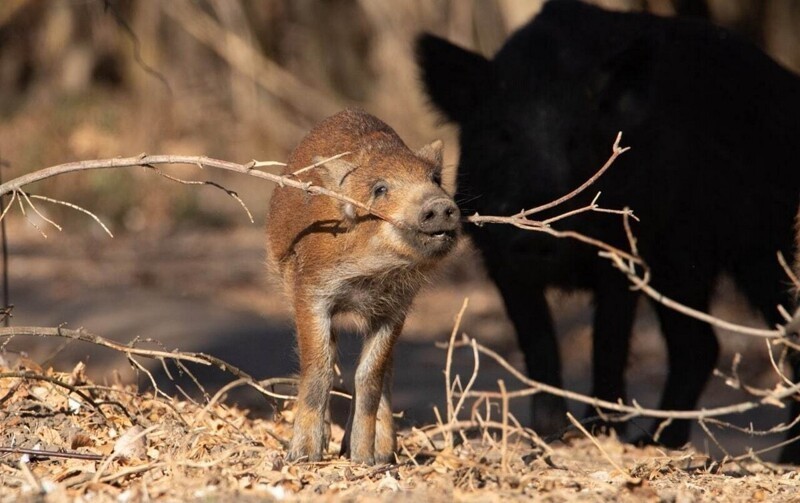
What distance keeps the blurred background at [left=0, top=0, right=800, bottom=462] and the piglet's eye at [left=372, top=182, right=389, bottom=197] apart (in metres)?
2.73

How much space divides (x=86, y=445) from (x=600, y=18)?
4.25 metres

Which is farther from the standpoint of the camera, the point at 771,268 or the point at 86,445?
the point at 771,268

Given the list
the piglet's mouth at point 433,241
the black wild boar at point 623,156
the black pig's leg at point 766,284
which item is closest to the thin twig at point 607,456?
the piglet's mouth at point 433,241

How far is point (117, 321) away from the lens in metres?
10.6

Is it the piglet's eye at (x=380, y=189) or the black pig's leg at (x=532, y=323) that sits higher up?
the piglet's eye at (x=380, y=189)

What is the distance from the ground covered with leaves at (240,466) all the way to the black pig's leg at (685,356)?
5.42ft

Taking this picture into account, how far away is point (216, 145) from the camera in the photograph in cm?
1959

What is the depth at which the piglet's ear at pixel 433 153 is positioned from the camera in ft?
18.1

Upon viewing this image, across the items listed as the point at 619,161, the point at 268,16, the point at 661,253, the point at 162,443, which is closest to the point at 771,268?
the point at 661,253

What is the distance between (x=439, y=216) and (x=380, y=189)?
16.5 inches

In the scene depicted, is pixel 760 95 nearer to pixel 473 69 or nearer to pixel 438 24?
pixel 473 69

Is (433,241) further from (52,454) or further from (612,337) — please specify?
(612,337)

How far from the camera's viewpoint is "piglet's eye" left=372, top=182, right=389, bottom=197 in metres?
5.24

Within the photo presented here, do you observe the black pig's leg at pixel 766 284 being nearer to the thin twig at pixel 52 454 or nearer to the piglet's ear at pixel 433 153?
the piglet's ear at pixel 433 153
